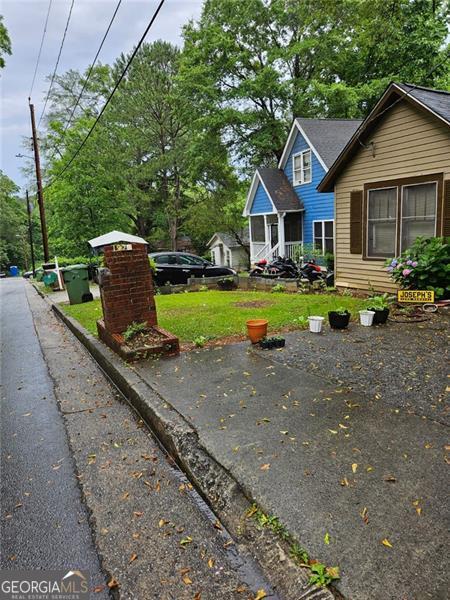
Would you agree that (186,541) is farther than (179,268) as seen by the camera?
No

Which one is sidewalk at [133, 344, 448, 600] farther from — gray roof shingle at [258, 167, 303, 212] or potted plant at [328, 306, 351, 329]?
gray roof shingle at [258, 167, 303, 212]

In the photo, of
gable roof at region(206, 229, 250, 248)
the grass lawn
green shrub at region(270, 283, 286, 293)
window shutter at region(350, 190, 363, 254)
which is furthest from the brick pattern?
gable roof at region(206, 229, 250, 248)

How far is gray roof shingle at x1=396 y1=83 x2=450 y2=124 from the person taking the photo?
7340 millimetres

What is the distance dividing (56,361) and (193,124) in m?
18.3

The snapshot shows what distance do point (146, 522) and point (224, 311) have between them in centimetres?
628

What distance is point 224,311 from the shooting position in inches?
335

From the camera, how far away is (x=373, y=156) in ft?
29.8

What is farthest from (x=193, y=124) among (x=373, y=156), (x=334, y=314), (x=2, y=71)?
(x=334, y=314)

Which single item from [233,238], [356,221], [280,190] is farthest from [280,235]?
[356,221]

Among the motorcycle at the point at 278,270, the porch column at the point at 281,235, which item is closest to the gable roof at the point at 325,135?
the porch column at the point at 281,235

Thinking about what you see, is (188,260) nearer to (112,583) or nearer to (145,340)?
(145,340)

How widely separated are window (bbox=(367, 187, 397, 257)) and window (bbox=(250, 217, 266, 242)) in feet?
37.7

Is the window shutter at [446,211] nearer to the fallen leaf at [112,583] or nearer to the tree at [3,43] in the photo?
the fallen leaf at [112,583]

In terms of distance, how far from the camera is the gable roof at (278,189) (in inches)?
711
